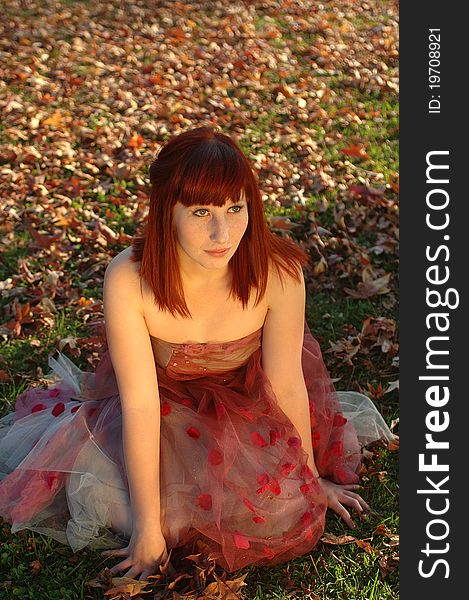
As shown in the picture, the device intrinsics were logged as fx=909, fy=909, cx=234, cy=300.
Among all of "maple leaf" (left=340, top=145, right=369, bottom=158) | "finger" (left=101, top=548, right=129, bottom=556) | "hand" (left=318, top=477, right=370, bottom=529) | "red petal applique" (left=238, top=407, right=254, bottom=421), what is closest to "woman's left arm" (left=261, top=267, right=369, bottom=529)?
"hand" (left=318, top=477, right=370, bottom=529)

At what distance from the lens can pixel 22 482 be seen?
342cm

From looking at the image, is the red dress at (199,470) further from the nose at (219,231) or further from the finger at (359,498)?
the nose at (219,231)

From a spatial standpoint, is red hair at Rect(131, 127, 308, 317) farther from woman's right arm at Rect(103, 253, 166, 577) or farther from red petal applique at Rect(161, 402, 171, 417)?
red petal applique at Rect(161, 402, 171, 417)

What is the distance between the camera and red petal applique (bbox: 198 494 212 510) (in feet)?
10.4

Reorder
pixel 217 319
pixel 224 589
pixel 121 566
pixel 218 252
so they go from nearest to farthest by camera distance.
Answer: pixel 218 252 < pixel 224 589 < pixel 121 566 < pixel 217 319

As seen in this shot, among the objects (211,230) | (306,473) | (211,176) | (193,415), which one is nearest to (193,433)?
(193,415)

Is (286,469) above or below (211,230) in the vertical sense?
below

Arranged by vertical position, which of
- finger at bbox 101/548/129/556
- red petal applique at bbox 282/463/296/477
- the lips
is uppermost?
the lips

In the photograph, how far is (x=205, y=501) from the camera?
318cm

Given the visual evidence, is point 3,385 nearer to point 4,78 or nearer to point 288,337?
point 288,337

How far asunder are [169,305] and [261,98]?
5.16m

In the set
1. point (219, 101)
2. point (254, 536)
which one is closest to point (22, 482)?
point (254, 536)

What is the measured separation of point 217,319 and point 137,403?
42cm

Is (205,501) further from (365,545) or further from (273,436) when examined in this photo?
(365,545)
